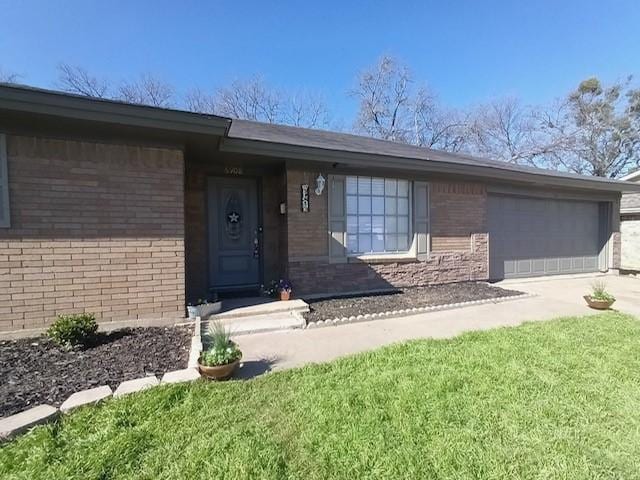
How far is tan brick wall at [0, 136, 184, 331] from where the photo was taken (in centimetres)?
368

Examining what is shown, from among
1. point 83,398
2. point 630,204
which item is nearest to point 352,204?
point 83,398

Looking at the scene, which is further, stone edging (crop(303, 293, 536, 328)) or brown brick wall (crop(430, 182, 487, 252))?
brown brick wall (crop(430, 182, 487, 252))

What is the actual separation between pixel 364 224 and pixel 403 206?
1081mm

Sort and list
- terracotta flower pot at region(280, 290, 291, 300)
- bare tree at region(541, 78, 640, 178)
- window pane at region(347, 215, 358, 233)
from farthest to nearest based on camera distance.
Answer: bare tree at region(541, 78, 640, 178) < window pane at region(347, 215, 358, 233) < terracotta flower pot at region(280, 290, 291, 300)

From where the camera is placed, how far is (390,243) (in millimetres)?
6828

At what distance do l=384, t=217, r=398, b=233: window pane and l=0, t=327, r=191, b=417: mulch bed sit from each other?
4.48 metres

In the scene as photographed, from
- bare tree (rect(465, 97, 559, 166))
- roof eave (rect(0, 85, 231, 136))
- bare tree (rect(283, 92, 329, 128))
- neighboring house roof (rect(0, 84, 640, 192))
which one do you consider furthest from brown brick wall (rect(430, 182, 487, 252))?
bare tree (rect(465, 97, 559, 166))

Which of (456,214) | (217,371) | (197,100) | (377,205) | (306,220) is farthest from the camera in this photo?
(197,100)

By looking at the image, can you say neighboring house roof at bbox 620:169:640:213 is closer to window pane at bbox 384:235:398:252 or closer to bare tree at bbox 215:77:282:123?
window pane at bbox 384:235:398:252

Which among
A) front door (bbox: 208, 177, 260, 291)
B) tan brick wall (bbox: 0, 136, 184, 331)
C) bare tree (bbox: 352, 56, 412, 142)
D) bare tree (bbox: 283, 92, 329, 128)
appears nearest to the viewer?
tan brick wall (bbox: 0, 136, 184, 331)

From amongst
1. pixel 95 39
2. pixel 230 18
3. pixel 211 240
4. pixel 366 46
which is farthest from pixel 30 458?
pixel 366 46

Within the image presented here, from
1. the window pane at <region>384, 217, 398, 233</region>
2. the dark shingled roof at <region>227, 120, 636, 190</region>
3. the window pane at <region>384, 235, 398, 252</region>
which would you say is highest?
the dark shingled roof at <region>227, 120, 636, 190</region>

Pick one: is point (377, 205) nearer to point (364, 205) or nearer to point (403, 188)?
point (364, 205)

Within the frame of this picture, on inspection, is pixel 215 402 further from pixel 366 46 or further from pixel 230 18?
pixel 366 46
